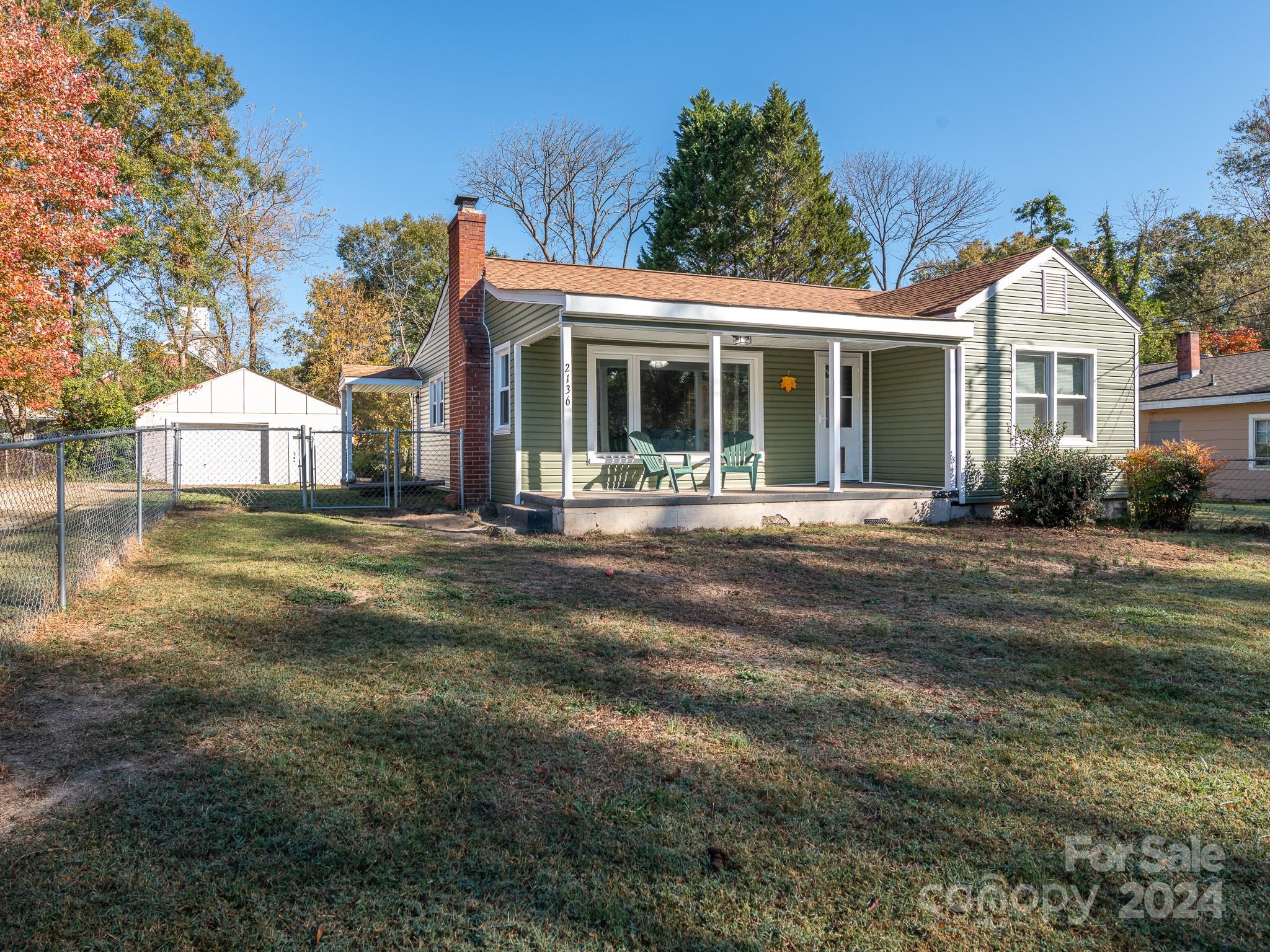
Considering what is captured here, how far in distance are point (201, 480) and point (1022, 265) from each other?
23.0 metres

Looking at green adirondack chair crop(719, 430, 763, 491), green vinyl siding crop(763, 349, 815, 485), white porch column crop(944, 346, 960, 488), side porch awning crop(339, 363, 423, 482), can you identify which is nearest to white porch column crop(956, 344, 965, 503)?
white porch column crop(944, 346, 960, 488)

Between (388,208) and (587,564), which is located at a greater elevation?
(388,208)

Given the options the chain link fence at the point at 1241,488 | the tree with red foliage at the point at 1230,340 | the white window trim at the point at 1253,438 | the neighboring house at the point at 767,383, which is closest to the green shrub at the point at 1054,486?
the neighboring house at the point at 767,383

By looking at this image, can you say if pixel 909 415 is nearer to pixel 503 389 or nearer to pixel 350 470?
pixel 503 389

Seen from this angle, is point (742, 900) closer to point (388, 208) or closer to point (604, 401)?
point (604, 401)

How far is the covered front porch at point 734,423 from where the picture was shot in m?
→ 9.98

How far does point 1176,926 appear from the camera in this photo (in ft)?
6.83

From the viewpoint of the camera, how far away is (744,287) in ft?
44.8

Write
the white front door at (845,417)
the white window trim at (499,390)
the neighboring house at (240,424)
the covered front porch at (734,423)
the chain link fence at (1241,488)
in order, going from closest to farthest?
the covered front porch at (734,423), the white window trim at (499,390), the white front door at (845,417), the chain link fence at (1241,488), the neighboring house at (240,424)

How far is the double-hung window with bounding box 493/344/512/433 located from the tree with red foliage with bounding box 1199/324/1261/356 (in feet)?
97.6

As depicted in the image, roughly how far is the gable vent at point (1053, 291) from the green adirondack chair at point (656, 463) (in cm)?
637

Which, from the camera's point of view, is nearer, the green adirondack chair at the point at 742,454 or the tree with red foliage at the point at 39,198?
the green adirondack chair at the point at 742,454

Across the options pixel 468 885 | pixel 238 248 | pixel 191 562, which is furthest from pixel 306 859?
pixel 238 248

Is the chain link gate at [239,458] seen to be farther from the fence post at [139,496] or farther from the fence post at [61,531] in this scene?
the fence post at [61,531]
